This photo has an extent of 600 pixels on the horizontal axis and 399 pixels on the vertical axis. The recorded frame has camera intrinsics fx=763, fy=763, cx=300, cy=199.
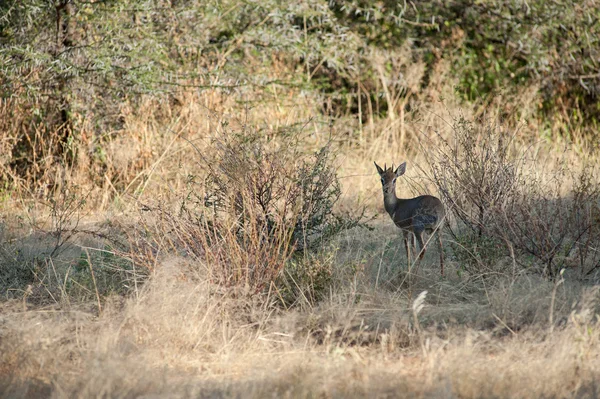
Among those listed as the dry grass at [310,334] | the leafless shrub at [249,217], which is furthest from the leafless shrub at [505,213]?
the leafless shrub at [249,217]

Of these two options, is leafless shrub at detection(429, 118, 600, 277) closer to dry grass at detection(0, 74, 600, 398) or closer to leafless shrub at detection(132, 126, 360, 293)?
dry grass at detection(0, 74, 600, 398)

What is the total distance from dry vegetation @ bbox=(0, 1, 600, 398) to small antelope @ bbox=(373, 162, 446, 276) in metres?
0.23

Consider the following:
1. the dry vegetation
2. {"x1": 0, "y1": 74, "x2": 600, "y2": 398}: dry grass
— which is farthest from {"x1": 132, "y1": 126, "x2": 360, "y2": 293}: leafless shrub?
{"x1": 0, "y1": 74, "x2": 600, "y2": 398}: dry grass

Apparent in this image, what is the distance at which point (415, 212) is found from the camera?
6426mm

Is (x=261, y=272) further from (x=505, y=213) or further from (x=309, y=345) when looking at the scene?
(x=505, y=213)

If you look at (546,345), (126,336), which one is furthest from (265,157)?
(546,345)

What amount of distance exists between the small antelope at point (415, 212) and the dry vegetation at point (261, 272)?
0.77 ft

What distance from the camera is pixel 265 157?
5871 mm

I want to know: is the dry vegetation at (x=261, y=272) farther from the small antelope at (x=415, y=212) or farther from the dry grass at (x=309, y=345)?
the small antelope at (x=415, y=212)

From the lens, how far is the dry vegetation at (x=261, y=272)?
13.7 feet

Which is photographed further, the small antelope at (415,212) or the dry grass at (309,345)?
the small antelope at (415,212)

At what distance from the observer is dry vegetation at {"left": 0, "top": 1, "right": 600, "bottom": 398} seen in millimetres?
4176

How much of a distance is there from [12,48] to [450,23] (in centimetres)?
722

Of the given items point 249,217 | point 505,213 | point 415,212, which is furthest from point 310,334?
point 505,213
